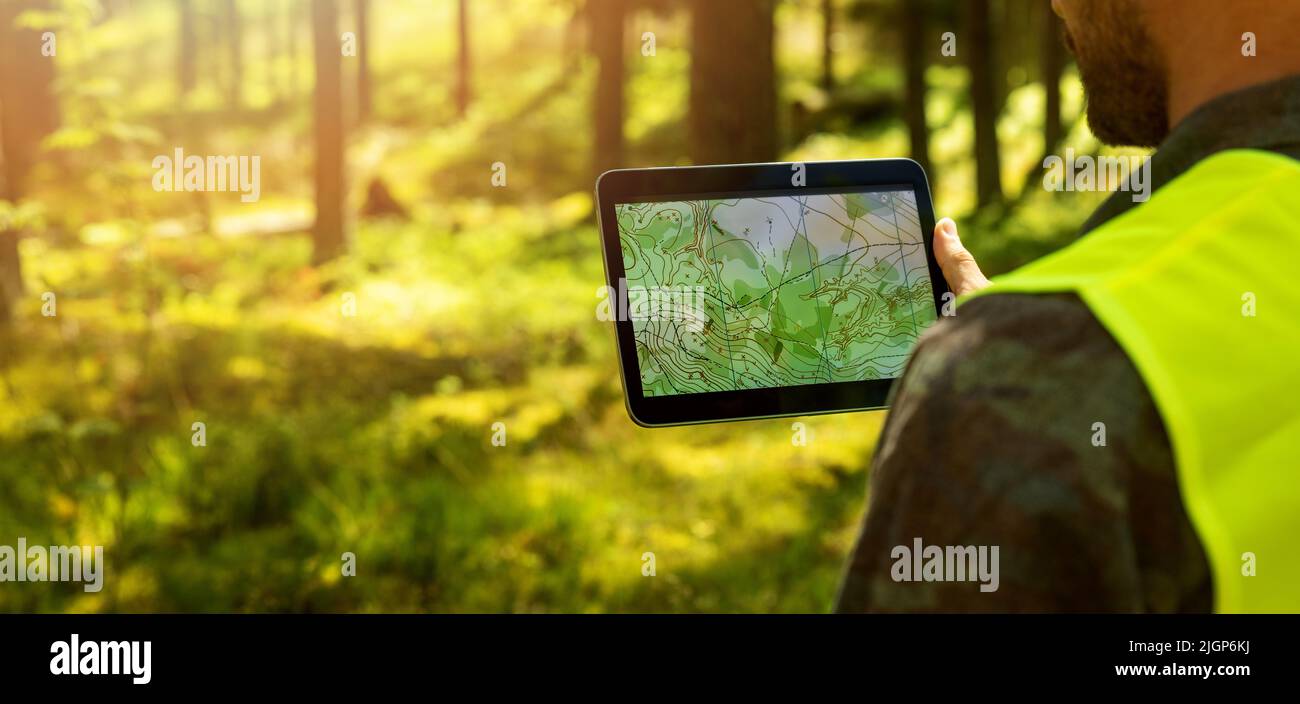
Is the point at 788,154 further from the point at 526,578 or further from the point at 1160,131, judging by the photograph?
the point at 1160,131

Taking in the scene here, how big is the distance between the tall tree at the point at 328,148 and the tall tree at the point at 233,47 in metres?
32.6

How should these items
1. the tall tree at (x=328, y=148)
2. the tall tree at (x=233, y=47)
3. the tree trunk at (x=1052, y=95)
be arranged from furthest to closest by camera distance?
the tall tree at (x=233, y=47) → the tree trunk at (x=1052, y=95) → the tall tree at (x=328, y=148)

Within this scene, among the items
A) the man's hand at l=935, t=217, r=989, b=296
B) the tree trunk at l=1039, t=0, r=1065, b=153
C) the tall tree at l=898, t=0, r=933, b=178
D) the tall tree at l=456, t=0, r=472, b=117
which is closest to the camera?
the man's hand at l=935, t=217, r=989, b=296

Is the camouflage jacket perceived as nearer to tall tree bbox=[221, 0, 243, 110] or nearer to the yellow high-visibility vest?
the yellow high-visibility vest

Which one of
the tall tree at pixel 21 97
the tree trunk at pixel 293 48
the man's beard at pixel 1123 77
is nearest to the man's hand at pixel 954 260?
the man's beard at pixel 1123 77

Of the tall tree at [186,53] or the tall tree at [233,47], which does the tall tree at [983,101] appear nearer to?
the tall tree at [233,47]

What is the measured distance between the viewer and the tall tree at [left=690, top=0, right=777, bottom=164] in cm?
782

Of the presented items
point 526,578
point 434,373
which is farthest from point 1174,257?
point 434,373

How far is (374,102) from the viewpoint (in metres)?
42.5

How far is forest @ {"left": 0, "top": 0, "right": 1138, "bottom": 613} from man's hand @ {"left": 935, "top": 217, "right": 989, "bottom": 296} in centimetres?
41

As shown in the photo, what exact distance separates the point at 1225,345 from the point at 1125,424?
4.9 inches

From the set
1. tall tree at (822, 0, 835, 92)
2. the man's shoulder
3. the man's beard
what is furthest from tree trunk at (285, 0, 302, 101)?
the man's shoulder

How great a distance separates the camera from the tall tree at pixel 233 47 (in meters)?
46.0

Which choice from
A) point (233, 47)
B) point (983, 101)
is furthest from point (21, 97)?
point (233, 47)
